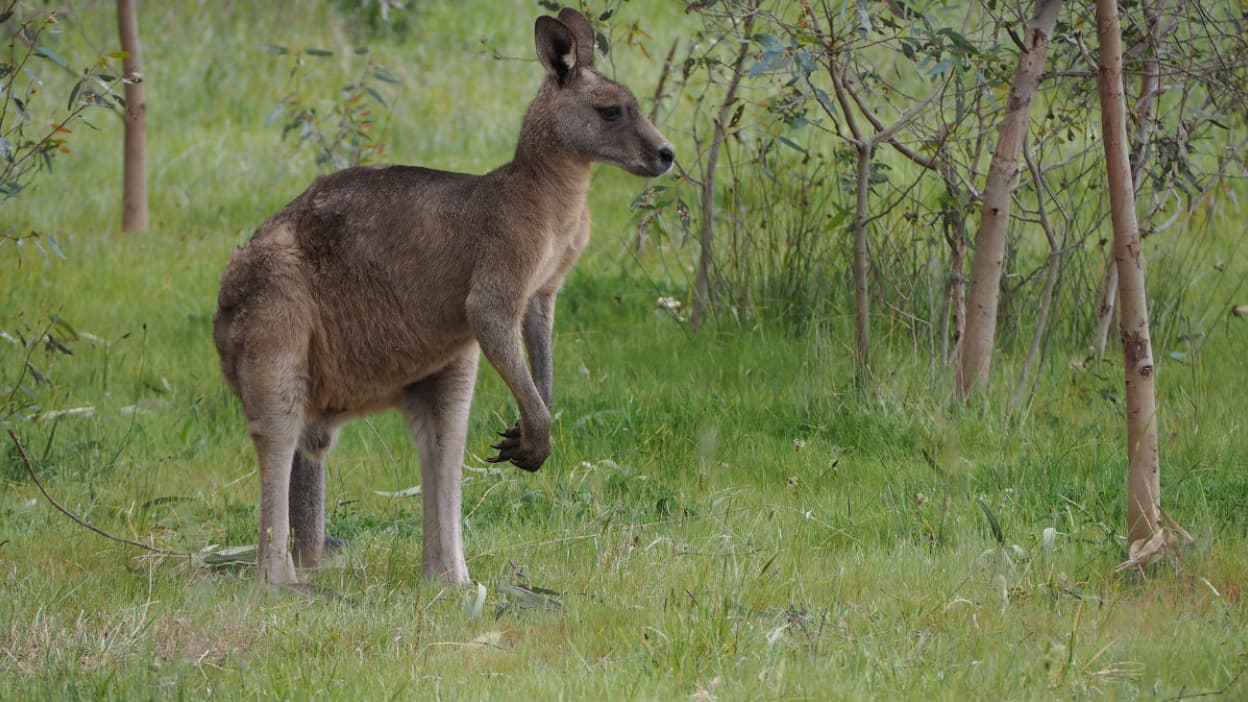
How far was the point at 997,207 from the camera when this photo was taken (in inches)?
217

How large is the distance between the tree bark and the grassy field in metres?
0.29

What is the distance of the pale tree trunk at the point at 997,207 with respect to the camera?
211 inches

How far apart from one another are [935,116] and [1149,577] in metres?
3.37

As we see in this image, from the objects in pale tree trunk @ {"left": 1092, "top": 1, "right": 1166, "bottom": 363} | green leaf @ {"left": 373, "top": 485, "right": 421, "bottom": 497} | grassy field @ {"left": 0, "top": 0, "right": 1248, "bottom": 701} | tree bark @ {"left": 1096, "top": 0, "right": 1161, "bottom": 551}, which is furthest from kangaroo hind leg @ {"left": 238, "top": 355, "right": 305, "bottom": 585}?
pale tree trunk @ {"left": 1092, "top": 1, "right": 1166, "bottom": 363}

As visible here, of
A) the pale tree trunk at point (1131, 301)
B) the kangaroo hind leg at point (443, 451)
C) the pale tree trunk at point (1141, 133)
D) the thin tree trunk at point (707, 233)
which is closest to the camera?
the pale tree trunk at point (1131, 301)

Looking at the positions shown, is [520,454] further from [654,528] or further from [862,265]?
[862,265]

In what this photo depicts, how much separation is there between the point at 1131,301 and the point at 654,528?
5.52ft

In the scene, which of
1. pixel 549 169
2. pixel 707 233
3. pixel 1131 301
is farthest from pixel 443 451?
pixel 707 233

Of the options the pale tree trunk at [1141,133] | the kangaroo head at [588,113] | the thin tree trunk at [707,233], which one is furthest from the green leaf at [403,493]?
the pale tree trunk at [1141,133]

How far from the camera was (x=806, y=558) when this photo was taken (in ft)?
14.3

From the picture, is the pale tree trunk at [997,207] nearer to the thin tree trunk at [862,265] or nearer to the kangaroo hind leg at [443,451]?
the thin tree trunk at [862,265]

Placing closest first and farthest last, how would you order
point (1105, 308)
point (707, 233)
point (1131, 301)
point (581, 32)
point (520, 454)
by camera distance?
point (1131, 301), point (520, 454), point (581, 32), point (1105, 308), point (707, 233)

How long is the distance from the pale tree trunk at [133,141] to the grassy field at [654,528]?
18.4 inches

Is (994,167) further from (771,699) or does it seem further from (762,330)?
(771,699)
